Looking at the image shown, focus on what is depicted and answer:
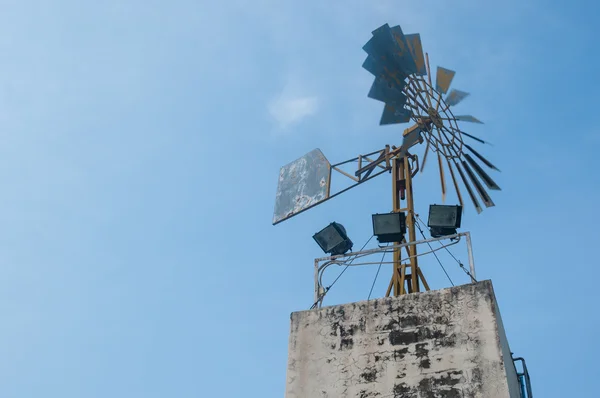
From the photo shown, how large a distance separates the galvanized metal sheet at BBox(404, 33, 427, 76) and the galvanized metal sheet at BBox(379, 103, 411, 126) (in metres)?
0.85

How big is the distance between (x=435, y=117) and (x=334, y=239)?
3033mm

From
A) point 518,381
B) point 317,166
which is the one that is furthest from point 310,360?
point 317,166

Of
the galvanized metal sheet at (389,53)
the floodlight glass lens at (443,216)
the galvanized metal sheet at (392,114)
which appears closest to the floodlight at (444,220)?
the floodlight glass lens at (443,216)

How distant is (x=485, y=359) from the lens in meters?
9.65

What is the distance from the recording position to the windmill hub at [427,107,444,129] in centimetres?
1307

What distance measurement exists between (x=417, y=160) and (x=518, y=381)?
14.6 feet

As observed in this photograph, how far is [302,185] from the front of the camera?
1409 centimetres

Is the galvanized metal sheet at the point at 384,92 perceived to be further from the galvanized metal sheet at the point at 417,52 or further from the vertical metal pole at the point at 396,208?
the vertical metal pole at the point at 396,208

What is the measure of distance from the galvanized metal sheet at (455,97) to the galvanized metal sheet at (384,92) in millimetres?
1115

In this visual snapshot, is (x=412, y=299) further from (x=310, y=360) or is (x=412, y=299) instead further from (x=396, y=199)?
(x=396, y=199)

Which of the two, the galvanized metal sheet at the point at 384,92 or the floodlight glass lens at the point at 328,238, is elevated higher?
the galvanized metal sheet at the point at 384,92

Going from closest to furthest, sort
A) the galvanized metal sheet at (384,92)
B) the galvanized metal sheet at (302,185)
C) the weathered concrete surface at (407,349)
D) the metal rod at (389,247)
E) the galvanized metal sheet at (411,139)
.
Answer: the weathered concrete surface at (407,349) → the metal rod at (389,247) → the galvanized metal sheet at (384,92) → the galvanized metal sheet at (411,139) → the galvanized metal sheet at (302,185)

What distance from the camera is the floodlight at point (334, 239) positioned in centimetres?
1223

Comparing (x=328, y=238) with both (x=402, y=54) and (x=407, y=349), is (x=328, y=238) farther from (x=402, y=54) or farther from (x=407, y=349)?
(x=402, y=54)
